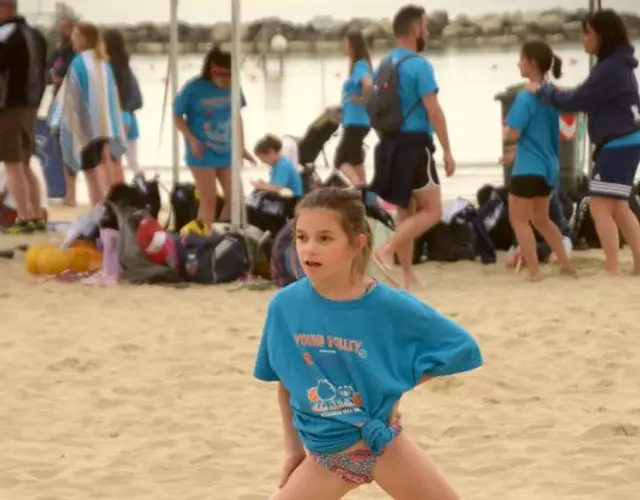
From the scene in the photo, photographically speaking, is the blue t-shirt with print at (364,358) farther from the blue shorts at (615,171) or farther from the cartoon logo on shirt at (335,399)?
the blue shorts at (615,171)

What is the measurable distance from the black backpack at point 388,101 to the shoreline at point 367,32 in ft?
60.0

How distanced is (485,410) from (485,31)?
2269 cm

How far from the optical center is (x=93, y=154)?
8.37 metres

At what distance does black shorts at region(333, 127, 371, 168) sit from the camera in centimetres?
983

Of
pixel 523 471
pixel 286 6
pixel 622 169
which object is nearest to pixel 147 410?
pixel 523 471

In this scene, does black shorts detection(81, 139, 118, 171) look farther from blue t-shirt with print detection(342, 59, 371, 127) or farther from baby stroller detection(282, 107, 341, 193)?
baby stroller detection(282, 107, 341, 193)

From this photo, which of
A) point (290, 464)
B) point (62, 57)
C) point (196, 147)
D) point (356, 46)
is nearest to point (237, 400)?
point (290, 464)

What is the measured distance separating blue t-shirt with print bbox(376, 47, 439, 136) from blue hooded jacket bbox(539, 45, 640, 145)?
2.41 ft

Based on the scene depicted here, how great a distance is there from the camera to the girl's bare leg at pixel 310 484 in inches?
96.9

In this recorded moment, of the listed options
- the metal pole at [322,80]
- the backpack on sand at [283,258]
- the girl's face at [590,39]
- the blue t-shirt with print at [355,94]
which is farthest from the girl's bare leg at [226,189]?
the metal pole at [322,80]

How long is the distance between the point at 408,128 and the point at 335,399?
4.09 m

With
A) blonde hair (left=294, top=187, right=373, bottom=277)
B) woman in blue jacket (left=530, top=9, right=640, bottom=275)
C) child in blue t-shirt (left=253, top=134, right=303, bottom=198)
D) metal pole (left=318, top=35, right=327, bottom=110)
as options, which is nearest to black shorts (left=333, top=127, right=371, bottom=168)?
child in blue t-shirt (left=253, top=134, right=303, bottom=198)

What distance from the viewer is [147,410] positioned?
14.0ft

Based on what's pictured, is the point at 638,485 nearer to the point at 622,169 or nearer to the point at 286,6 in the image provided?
the point at 622,169
